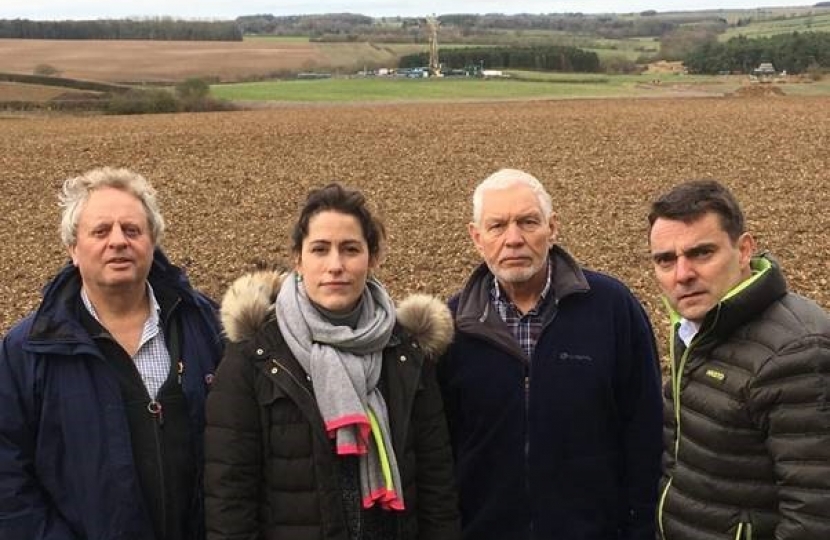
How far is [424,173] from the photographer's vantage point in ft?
71.1

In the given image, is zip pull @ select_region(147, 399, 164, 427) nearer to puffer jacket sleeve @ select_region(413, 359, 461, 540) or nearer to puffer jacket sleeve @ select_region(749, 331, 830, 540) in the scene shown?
puffer jacket sleeve @ select_region(413, 359, 461, 540)

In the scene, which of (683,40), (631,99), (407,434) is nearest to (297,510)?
(407,434)

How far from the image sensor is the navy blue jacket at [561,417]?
3.44 m

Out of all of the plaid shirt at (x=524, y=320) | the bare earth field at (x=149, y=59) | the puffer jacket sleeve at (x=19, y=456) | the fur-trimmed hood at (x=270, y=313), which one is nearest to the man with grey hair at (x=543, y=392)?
the plaid shirt at (x=524, y=320)

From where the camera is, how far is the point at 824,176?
19.1m

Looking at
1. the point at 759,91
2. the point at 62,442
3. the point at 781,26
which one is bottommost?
the point at 759,91

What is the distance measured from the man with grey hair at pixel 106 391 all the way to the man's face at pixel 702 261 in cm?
168

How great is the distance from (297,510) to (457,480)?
82 cm

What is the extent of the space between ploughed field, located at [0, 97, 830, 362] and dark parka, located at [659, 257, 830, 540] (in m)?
5.18

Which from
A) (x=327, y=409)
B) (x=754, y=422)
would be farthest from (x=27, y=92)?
(x=754, y=422)

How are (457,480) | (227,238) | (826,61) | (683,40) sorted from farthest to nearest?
(683,40) < (826,61) < (227,238) < (457,480)

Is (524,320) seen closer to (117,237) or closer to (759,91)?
(117,237)

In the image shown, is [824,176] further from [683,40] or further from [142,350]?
[683,40]

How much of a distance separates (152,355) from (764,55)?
79.0 metres
